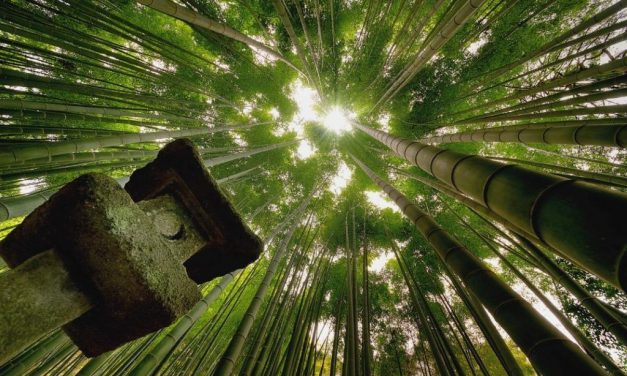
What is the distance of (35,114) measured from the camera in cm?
236

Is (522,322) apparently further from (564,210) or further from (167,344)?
(167,344)

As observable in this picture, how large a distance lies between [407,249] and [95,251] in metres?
5.70

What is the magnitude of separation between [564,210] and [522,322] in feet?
2.02

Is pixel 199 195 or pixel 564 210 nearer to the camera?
pixel 564 210

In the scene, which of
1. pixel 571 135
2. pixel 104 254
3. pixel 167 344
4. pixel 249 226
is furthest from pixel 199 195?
pixel 571 135

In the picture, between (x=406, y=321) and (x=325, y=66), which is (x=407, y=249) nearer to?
(x=406, y=321)

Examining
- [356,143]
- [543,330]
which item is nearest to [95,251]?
[543,330]

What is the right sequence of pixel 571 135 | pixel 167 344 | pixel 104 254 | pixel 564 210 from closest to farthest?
pixel 564 210
pixel 104 254
pixel 167 344
pixel 571 135

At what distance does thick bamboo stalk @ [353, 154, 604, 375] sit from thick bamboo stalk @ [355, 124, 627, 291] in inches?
16.3

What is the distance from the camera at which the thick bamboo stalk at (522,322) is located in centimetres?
83

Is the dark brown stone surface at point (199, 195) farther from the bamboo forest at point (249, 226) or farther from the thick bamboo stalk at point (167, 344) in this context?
the thick bamboo stalk at point (167, 344)

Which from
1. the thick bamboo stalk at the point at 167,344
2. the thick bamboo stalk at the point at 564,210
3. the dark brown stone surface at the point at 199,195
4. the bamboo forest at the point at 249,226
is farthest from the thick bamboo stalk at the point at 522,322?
the thick bamboo stalk at the point at 167,344

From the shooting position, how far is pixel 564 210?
0.63 meters

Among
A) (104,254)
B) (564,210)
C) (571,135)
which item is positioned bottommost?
(571,135)
